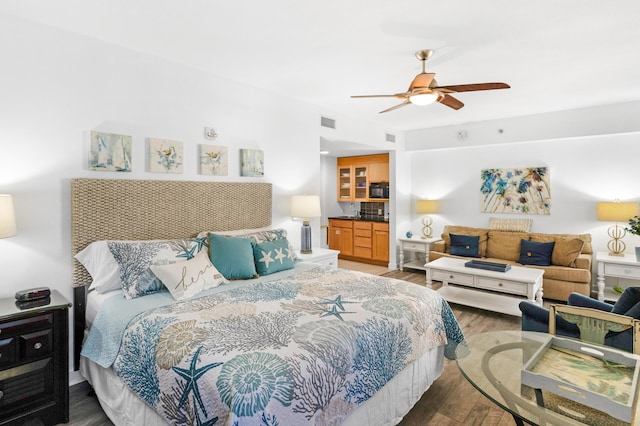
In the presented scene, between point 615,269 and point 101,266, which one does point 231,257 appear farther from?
point 615,269

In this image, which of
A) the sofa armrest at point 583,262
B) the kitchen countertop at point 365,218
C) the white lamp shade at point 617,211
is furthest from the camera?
the kitchen countertop at point 365,218

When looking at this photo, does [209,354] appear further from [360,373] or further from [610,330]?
[610,330]

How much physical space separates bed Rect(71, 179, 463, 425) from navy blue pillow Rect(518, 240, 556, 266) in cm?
288

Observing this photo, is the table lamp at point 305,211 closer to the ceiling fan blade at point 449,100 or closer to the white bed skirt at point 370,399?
the ceiling fan blade at point 449,100

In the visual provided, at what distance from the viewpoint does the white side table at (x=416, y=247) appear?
5.88 meters

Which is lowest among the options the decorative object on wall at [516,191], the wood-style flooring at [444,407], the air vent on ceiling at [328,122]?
the wood-style flooring at [444,407]

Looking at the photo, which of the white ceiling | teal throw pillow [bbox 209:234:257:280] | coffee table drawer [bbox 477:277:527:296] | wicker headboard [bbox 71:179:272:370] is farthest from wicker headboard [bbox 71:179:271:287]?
coffee table drawer [bbox 477:277:527:296]

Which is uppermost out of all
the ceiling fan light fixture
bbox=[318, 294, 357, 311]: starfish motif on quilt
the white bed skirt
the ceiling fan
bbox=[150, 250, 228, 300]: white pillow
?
the ceiling fan

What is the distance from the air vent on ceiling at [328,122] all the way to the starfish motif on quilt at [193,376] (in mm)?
3653

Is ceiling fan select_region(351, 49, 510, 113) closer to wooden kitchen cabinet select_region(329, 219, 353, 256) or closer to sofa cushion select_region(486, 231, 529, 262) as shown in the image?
sofa cushion select_region(486, 231, 529, 262)

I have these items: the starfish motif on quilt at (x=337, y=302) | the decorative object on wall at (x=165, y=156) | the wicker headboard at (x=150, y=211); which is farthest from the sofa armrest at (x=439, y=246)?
the decorative object on wall at (x=165, y=156)

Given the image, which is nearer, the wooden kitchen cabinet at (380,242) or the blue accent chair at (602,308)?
the blue accent chair at (602,308)

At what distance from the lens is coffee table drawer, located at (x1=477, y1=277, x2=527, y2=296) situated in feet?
12.5

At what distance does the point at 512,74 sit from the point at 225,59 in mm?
2755
